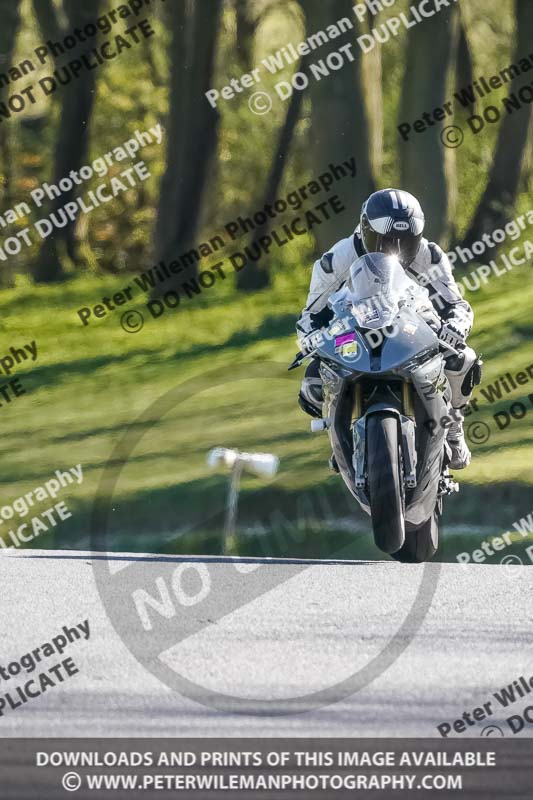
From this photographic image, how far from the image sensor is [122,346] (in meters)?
10.2

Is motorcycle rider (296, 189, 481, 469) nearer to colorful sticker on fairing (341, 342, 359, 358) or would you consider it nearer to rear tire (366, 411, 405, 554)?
Result: colorful sticker on fairing (341, 342, 359, 358)

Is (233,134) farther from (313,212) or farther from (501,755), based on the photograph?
(501,755)

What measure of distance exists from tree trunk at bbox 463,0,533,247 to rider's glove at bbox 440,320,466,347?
3585 mm

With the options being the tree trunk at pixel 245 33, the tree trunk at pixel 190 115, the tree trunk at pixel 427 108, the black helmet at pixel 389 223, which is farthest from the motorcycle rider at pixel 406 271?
the tree trunk at pixel 245 33

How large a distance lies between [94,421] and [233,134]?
2374mm

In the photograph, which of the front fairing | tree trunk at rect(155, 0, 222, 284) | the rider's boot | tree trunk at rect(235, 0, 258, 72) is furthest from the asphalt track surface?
tree trunk at rect(235, 0, 258, 72)

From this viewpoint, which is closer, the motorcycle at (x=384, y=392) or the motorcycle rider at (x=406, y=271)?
the motorcycle at (x=384, y=392)

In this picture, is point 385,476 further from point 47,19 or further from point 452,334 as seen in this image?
point 47,19

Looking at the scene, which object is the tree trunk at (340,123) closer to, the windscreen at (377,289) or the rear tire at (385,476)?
the windscreen at (377,289)

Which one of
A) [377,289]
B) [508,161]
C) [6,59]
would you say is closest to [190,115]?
[6,59]

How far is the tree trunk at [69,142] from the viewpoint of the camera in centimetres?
1042

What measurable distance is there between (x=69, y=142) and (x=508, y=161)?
317 cm

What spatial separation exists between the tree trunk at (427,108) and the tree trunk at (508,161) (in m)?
0.26

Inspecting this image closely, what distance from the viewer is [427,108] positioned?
34.3ft
